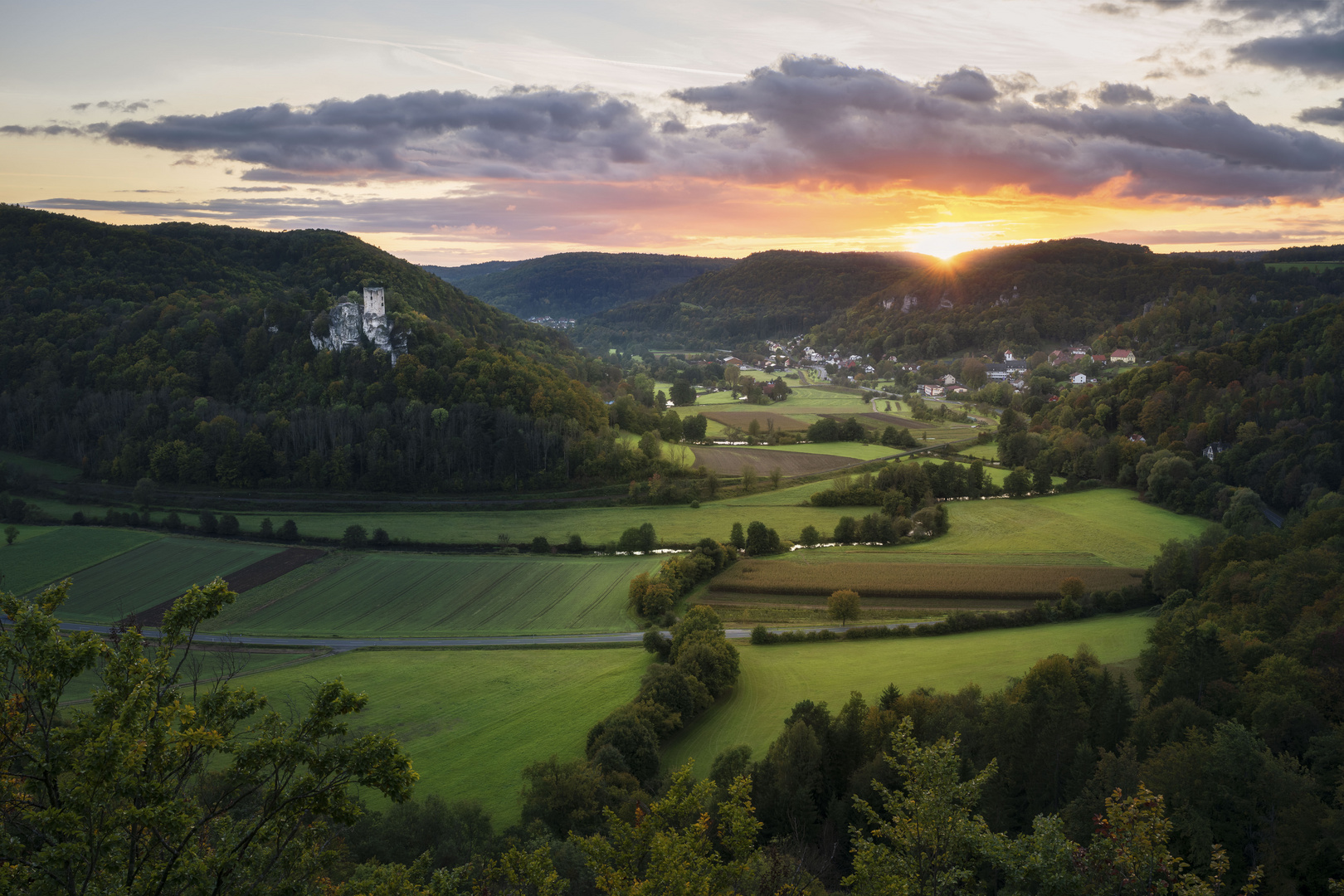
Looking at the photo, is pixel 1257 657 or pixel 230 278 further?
pixel 230 278

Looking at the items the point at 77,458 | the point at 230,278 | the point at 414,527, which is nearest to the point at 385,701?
the point at 414,527

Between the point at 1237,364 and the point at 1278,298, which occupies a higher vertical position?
the point at 1278,298

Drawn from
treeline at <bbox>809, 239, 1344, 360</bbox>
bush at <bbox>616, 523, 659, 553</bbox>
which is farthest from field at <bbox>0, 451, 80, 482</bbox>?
treeline at <bbox>809, 239, 1344, 360</bbox>

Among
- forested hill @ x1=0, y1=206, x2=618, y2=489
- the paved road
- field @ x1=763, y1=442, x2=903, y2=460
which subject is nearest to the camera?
the paved road

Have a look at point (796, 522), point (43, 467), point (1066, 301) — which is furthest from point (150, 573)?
point (1066, 301)

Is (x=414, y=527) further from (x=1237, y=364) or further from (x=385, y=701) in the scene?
(x=1237, y=364)

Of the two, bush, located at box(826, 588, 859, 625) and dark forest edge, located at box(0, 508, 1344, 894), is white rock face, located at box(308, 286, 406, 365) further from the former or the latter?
bush, located at box(826, 588, 859, 625)

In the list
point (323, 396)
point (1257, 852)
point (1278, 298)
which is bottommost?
point (1257, 852)

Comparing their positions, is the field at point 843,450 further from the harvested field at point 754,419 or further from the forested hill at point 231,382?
the forested hill at point 231,382
